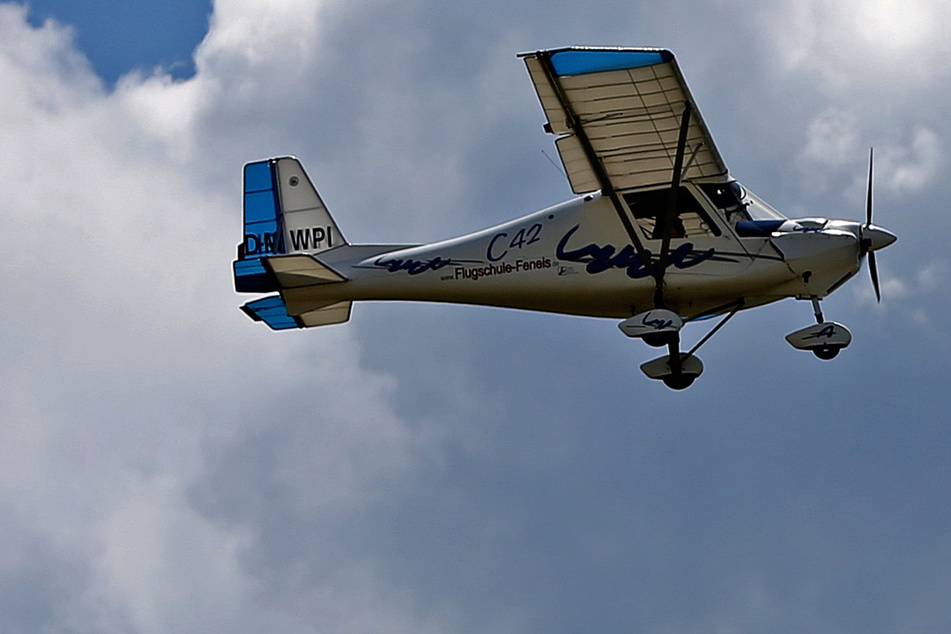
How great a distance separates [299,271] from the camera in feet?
72.8

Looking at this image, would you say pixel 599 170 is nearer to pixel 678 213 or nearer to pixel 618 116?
pixel 618 116

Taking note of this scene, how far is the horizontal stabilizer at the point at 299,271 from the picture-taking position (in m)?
22.0

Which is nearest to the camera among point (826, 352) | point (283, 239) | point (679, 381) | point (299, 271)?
point (826, 352)

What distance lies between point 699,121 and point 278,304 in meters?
6.46

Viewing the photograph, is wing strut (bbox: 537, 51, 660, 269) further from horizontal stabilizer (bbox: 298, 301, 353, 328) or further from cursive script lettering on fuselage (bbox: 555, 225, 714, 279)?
horizontal stabilizer (bbox: 298, 301, 353, 328)

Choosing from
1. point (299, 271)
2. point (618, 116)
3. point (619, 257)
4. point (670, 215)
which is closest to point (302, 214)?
point (299, 271)

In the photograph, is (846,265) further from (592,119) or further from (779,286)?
(592,119)

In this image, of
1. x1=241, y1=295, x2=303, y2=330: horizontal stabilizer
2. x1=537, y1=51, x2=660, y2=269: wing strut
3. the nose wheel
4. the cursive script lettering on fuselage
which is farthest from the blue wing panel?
x1=241, y1=295, x2=303, y2=330: horizontal stabilizer

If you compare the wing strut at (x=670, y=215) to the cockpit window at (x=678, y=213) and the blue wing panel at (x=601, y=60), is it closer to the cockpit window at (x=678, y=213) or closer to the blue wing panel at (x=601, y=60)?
the cockpit window at (x=678, y=213)

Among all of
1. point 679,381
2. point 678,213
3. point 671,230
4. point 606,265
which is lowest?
point 679,381

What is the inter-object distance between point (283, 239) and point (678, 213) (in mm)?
5885

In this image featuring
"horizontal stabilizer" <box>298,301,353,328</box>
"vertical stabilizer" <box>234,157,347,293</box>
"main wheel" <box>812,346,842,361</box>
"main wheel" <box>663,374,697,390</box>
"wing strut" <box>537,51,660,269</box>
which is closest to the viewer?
"wing strut" <box>537,51,660,269</box>

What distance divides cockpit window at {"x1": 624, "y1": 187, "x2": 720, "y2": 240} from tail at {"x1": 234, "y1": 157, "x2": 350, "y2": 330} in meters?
4.15

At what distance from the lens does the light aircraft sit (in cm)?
2008
